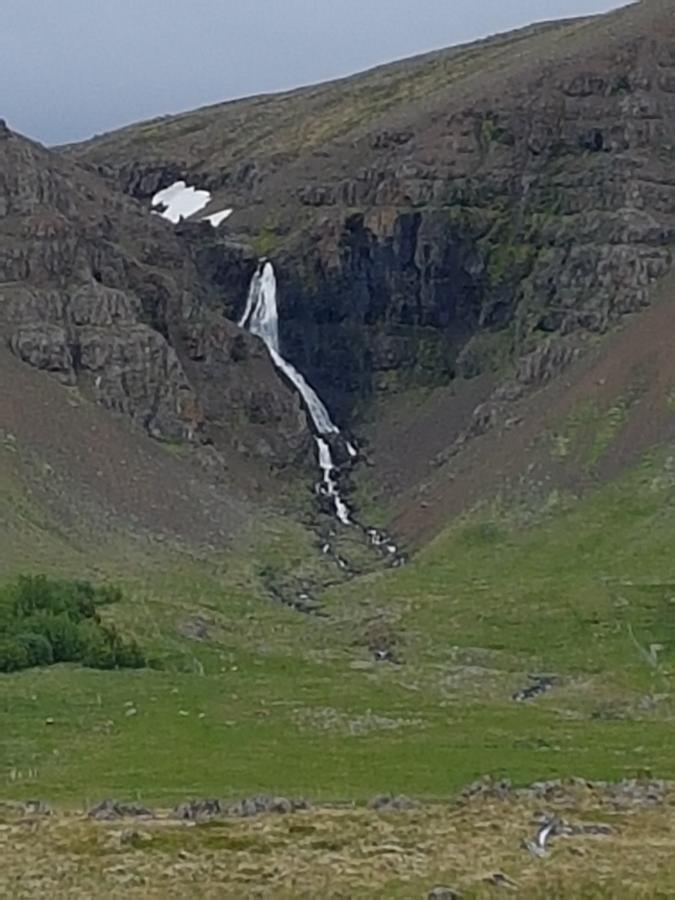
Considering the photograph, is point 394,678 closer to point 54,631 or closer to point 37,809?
point 54,631

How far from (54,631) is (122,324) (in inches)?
2801

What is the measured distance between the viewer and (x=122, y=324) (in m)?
169

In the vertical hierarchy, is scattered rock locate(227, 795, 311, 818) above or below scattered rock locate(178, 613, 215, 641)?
above

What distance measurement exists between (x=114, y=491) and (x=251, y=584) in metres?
17.9

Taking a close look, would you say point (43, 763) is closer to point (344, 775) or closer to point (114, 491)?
point (344, 775)

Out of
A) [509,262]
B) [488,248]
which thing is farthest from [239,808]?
[488,248]

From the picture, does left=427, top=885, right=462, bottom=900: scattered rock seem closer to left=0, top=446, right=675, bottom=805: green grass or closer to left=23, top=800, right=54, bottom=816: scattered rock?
left=23, top=800, right=54, bottom=816: scattered rock

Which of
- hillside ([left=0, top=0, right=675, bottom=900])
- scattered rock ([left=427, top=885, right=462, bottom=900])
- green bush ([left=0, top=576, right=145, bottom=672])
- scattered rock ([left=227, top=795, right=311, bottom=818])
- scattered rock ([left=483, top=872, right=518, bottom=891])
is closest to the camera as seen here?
scattered rock ([left=427, top=885, right=462, bottom=900])

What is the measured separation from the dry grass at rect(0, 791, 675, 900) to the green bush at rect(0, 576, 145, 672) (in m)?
49.0

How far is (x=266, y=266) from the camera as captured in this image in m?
199

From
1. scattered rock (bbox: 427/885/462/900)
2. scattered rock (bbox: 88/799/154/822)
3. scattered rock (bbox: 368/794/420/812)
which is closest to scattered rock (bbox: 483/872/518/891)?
scattered rock (bbox: 427/885/462/900)

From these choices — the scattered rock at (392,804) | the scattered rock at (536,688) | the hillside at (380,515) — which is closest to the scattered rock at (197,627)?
the hillside at (380,515)

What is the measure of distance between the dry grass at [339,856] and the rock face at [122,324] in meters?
117

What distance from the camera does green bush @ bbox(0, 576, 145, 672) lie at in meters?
98.2
